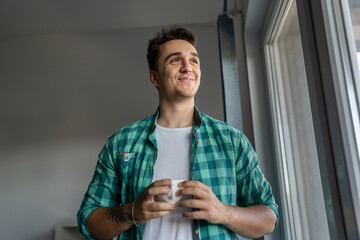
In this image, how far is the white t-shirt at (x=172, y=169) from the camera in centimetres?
72

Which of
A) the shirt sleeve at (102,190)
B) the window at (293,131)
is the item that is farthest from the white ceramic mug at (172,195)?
the window at (293,131)

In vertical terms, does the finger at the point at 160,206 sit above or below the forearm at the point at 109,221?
above

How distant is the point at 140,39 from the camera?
2.69 meters

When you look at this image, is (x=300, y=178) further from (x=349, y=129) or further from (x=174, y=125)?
(x=174, y=125)

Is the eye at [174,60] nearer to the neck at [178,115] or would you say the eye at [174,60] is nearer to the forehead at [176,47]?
the forehead at [176,47]

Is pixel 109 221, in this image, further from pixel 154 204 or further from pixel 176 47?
pixel 176 47

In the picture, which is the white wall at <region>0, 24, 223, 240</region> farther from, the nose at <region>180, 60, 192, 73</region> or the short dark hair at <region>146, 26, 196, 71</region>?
the nose at <region>180, 60, 192, 73</region>

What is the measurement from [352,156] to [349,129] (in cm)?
7

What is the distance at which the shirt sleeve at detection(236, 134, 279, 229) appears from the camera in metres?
0.77

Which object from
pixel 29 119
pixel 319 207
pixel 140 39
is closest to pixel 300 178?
pixel 319 207

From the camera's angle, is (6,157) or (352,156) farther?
(6,157)

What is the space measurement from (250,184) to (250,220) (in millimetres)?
120

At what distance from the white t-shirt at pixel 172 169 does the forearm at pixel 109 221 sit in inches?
3.1

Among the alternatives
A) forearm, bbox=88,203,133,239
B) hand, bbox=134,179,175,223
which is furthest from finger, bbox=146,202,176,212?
forearm, bbox=88,203,133,239
